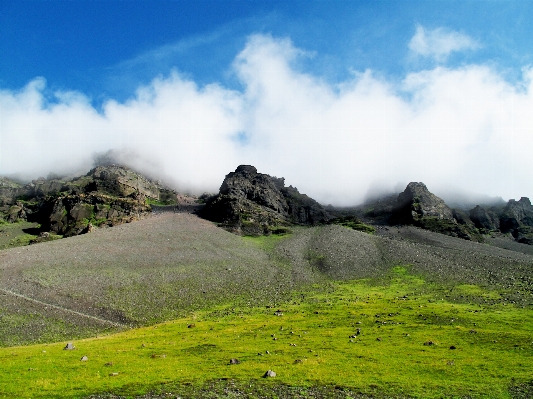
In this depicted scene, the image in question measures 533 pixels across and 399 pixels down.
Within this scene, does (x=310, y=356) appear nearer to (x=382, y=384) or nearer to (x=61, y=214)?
(x=382, y=384)

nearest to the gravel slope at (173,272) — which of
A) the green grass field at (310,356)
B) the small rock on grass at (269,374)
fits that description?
the green grass field at (310,356)

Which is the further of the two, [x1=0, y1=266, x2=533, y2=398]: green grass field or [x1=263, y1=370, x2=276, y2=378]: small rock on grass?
[x1=263, y1=370, x2=276, y2=378]: small rock on grass

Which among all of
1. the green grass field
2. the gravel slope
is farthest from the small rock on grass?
the gravel slope

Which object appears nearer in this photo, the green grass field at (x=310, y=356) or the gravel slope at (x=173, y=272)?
the green grass field at (x=310, y=356)

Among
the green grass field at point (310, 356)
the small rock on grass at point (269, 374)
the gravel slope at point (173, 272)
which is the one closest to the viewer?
the green grass field at point (310, 356)

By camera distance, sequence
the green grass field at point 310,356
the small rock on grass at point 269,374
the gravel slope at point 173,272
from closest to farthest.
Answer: the green grass field at point 310,356
the small rock on grass at point 269,374
the gravel slope at point 173,272

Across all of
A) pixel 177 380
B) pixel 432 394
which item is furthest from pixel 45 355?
pixel 432 394

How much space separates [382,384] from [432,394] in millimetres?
3796

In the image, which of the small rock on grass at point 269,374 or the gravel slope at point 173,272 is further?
the gravel slope at point 173,272

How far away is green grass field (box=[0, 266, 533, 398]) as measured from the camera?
28281 mm

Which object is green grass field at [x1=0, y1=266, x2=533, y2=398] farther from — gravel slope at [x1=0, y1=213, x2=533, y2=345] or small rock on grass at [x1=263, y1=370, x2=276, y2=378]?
gravel slope at [x1=0, y1=213, x2=533, y2=345]

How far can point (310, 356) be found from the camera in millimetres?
36906

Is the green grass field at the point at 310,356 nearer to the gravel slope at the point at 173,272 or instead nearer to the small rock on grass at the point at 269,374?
the small rock on grass at the point at 269,374

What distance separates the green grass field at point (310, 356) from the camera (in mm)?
28281
